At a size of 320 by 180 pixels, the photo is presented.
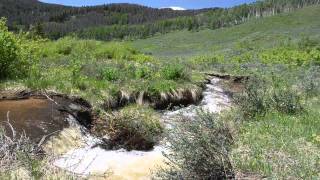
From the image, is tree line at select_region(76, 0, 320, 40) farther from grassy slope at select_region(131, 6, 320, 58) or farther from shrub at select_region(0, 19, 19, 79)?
shrub at select_region(0, 19, 19, 79)

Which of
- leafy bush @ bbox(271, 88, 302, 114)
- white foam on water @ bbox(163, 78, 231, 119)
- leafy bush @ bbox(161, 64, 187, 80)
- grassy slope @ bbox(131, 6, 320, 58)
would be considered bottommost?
grassy slope @ bbox(131, 6, 320, 58)

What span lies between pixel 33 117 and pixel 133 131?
2386 millimetres

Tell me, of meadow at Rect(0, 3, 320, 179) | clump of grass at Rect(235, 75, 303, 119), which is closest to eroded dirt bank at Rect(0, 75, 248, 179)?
meadow at Rect(0, 3, 320, 179)

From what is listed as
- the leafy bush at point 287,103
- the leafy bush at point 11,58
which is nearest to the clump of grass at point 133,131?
the leafy bush at point 287,103

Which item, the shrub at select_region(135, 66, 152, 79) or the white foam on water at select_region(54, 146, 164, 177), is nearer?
the white foam on water at select_region(54, 146, 164, 177)

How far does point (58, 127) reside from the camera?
1202 centimetres

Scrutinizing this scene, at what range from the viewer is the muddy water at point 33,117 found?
37.2ft

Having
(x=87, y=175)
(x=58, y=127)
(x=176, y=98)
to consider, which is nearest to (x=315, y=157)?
(x=87, y=175)

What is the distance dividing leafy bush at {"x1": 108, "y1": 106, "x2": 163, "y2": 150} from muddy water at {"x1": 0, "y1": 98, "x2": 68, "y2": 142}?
121 centimetres

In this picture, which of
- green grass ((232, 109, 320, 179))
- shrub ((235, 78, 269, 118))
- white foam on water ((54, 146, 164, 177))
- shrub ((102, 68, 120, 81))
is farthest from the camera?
shrub ((102, 68, 120, 81))

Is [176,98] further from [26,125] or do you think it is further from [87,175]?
[87,175]

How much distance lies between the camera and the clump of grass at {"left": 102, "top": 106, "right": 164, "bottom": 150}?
12.0m

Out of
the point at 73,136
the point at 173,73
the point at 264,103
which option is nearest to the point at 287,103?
the point at 264,103

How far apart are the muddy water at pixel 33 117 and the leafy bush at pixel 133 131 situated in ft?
3.98
